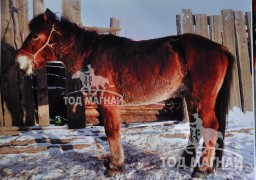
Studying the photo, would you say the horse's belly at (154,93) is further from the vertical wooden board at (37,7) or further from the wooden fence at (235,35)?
the vertical wooden board at (37,7)

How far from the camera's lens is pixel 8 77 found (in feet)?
4.36

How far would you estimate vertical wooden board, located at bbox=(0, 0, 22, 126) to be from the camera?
1250mm

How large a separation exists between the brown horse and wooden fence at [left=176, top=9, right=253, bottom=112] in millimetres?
140

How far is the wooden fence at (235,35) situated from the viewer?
3.80ft

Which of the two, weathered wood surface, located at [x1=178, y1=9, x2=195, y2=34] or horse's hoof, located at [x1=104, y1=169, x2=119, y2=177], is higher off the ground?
weathered wood surface, located at [x1=178, y1=9, x2=195, y2=34]

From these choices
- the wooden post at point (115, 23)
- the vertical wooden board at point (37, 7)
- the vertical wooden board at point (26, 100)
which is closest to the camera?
the wooden post at point (115, 23)

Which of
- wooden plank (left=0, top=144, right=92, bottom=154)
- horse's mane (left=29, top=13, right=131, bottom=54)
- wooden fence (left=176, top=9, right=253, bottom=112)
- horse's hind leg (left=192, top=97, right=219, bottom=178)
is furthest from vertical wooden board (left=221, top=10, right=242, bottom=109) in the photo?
wooden plank (left=0, top=144, right=92, bottom=154)

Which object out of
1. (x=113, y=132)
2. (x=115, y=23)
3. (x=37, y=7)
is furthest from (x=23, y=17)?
(x=113, y=132)

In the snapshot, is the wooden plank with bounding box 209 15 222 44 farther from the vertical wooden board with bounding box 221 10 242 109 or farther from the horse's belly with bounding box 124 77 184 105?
the horse's belly with bounding box 124 77 184 105

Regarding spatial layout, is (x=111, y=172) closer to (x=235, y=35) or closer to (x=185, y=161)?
(x=185, y=161)

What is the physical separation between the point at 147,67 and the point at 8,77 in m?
0.81

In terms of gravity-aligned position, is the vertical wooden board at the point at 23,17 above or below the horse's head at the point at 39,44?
above

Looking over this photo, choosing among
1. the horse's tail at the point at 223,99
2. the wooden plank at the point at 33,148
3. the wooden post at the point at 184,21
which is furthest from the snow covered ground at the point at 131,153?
the wooden post at the point at 184,21

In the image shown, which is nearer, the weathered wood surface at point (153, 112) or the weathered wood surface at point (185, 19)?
the weathered wood surface at point (185, 19)
